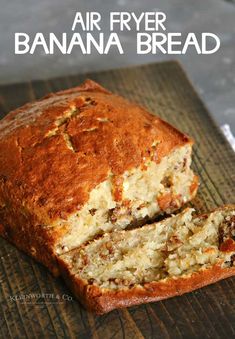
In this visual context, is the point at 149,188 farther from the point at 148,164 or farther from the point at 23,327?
the point at 23,327

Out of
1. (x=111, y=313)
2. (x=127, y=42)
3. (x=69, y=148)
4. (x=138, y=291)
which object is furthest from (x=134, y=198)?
(x=127, y=42)

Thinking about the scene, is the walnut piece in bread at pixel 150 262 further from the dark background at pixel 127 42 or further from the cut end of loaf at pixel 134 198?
the dark background at pixel 127 42

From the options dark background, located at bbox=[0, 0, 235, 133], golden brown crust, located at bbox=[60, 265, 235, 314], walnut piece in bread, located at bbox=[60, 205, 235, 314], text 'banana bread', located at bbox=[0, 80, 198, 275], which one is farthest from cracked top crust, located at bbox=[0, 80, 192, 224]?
dark background, located at bbox=[0, 0, 235, 133]

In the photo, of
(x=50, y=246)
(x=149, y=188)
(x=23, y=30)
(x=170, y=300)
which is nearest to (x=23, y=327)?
(x=50, y=246)

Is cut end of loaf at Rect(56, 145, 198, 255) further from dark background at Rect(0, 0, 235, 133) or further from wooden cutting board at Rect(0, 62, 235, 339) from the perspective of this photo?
dark background at Rect(0, 0, 235, 133)

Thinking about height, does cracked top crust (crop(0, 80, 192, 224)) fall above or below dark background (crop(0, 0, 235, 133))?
below

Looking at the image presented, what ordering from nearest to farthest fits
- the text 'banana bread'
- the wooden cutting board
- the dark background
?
the wooden cutting board
the text 'banana bread'
the dark background

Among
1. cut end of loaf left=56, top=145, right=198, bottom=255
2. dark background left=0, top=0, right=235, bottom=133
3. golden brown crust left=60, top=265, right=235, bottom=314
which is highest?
dark background left=0, top=0, right=235, bottom=133
